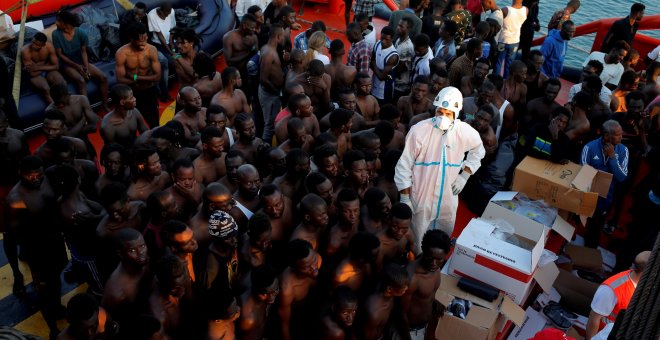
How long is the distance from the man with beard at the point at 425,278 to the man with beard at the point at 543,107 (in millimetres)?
2893

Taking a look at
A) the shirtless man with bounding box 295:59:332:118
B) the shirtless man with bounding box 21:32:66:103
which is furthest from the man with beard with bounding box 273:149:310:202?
the shirtless man with bounding box 21:32:66:103

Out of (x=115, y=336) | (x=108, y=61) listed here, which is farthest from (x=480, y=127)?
(x=108, y=61)

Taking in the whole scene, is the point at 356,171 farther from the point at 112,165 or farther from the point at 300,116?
the point at 112,165

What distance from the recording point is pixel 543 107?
659 centimetres

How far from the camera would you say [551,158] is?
585cm

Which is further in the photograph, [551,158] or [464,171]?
[551,158]

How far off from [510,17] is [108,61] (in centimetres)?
579

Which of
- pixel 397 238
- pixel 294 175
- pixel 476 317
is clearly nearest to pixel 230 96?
pixel 294 175

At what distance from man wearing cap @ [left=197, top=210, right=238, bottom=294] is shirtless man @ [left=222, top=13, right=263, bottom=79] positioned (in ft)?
12.1

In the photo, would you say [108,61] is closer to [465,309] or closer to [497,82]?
[497,82]

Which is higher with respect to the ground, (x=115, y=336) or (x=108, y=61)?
(x=115, y=336)

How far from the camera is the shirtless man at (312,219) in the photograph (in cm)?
426

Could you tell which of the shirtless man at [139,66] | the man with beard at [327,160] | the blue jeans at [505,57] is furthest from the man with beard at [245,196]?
the blue jeans at [505,57]

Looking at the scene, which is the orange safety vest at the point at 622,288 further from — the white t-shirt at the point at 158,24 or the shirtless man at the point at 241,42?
the white t-shirt at the point at 158,24
